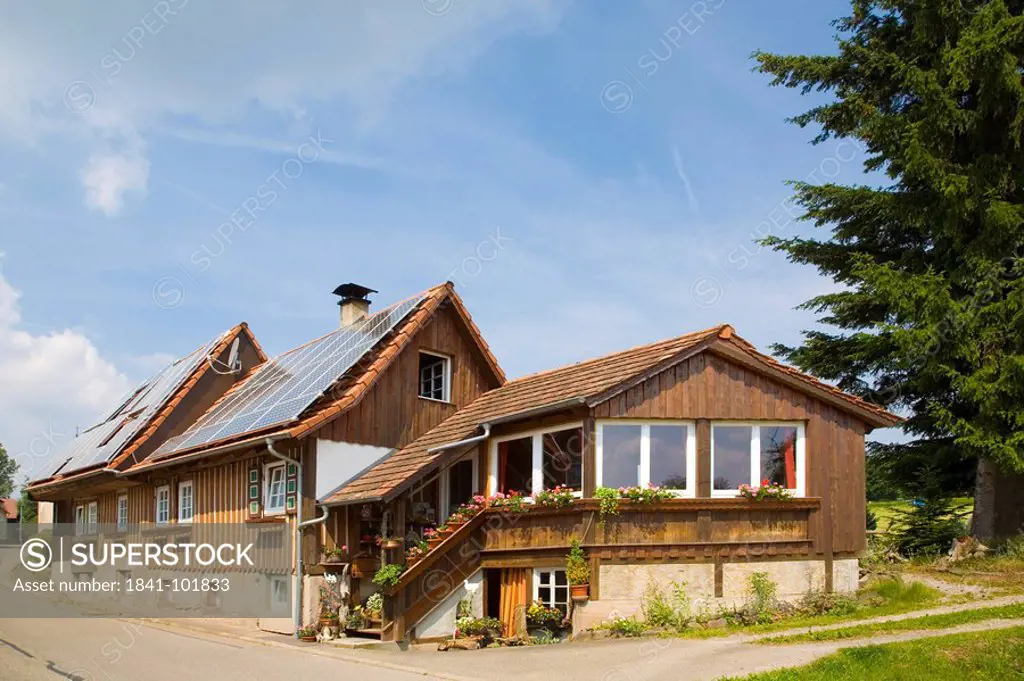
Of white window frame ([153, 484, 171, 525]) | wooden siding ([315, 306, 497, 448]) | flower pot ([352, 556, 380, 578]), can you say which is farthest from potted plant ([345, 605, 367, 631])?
white window frame ([153, 484, 171, 525])

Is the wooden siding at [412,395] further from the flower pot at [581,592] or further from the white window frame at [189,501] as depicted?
the flower pot at [581,592]

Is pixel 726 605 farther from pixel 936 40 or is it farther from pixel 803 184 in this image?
pixel 936 40

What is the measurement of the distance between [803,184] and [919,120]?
10.6ft

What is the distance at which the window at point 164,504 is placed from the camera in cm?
2791

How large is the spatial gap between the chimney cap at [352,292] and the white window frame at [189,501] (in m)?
6.22

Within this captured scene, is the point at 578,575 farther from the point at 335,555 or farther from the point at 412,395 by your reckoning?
the point at 412,395

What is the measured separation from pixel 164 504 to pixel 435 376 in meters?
9.07

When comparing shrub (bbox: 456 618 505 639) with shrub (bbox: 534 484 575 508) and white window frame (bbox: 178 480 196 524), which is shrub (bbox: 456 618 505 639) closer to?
shrub (bbox: 534 484 575 508)

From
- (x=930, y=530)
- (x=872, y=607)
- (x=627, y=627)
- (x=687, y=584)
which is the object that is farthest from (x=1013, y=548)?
(x=627, y=627)

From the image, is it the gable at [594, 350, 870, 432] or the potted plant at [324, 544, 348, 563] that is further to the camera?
the potted plant at [324, 544, 348, 563]

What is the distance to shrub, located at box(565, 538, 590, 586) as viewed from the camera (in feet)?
55.4

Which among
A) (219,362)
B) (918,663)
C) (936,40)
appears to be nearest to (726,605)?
(918,663)

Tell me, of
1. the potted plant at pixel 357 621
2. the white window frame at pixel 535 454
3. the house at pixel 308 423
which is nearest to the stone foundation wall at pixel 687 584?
the white window frame at pixel 535 454

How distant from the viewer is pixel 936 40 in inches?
868
